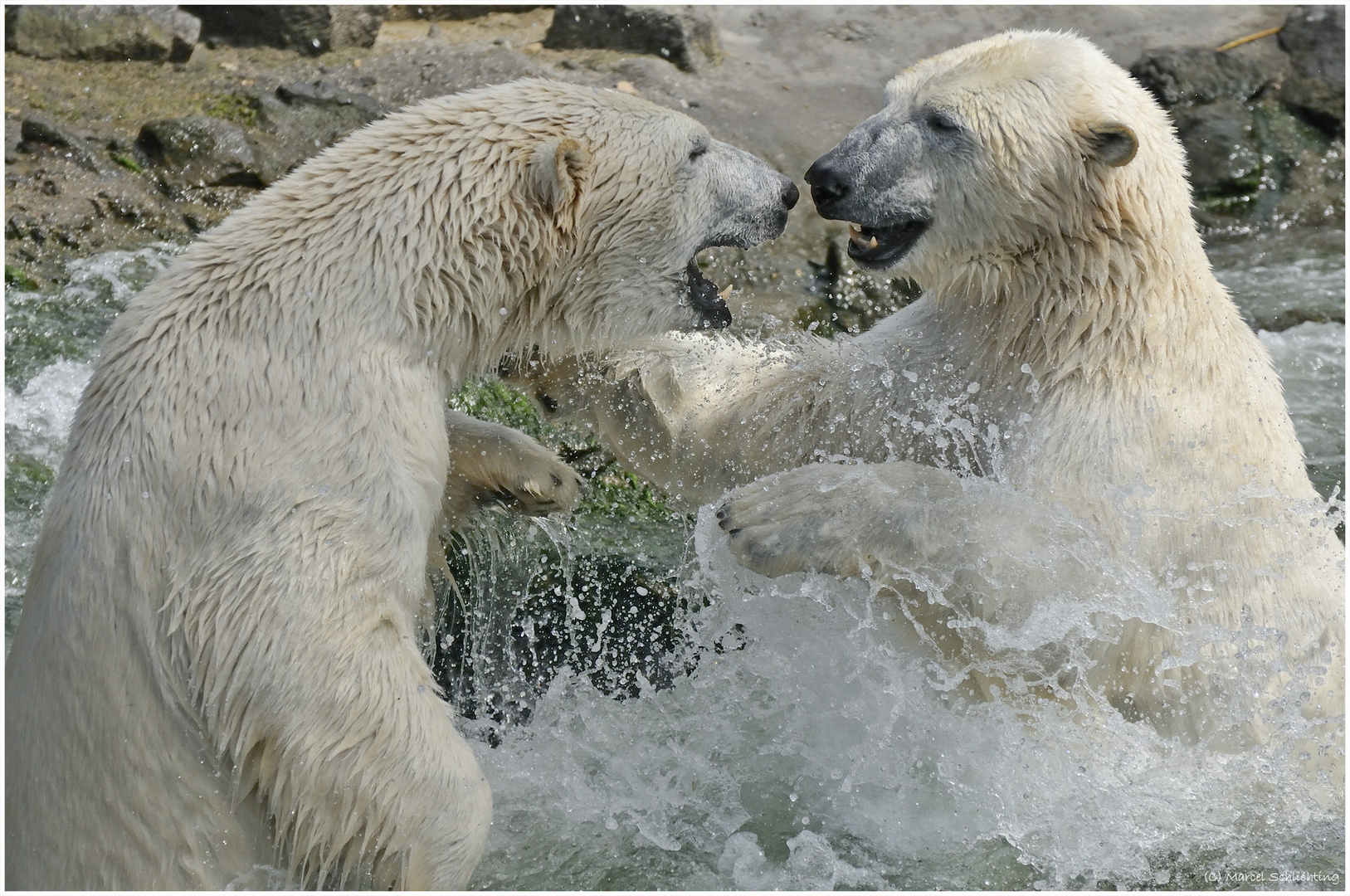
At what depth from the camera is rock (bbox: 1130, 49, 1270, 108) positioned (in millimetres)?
8250

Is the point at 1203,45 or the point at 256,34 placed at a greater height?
the point at 1203,45

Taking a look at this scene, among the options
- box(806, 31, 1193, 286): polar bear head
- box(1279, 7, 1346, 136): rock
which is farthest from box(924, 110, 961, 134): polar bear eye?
box(1279, 7, 1346, 136): rock

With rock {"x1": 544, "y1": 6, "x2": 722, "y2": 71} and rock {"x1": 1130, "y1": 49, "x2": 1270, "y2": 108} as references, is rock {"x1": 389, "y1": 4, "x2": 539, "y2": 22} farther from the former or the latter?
rock {"x1": 1130, "y1": 49, "x2": 1270, "y2": 108}

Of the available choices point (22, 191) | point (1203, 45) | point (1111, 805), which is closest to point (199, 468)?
point (1111, 805)

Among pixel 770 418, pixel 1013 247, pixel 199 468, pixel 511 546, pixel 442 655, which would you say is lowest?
pixel 442 655

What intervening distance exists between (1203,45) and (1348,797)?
22.1ft

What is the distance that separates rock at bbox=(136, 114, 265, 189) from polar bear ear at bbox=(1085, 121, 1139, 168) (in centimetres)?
414

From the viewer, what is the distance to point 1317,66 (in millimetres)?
8531

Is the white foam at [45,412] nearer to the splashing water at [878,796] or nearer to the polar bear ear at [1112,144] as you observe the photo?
the splashing water at [878,796]

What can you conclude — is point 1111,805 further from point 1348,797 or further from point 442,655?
point 442,655

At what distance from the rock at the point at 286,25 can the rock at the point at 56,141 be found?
1612 mm

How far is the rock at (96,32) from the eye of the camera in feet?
22.0

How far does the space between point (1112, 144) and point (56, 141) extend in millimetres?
4773

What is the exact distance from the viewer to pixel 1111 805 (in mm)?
3635
